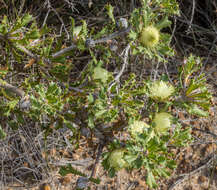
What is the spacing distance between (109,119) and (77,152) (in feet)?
3.20

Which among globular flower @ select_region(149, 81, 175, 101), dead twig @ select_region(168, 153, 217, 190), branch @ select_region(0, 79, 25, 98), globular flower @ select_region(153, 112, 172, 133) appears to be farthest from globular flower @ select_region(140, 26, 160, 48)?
dead twig @ select_region(168, 153, 217, 190)

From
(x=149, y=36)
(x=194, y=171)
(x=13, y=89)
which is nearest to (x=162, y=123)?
(x=149, y=36)

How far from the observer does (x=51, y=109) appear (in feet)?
4.21

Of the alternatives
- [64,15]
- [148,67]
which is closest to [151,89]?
[148,67]

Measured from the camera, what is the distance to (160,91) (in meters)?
1.37

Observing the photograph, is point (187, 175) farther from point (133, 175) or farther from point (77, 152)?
point (77, 152)

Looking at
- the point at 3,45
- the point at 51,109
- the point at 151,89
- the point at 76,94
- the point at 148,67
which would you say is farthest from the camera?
the point at 148,67

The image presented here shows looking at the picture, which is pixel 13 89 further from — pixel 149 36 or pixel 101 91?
pixel 149 36

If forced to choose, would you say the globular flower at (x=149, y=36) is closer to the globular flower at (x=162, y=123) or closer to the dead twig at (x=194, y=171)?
the globular flower at (x=162, y=123)

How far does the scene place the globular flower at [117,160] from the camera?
1280mm

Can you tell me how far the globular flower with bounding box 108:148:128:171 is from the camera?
4.20 ft

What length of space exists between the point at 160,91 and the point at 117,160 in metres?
0.42

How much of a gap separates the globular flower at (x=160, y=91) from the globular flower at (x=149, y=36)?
0.71ft

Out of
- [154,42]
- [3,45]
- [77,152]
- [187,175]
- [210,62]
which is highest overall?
[154,42]
